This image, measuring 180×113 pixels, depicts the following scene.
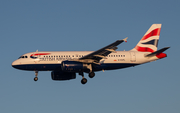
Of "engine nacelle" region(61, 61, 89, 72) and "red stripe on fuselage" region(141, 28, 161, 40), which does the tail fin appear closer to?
"red stripe on fuselage" region(141, 28, 161, 40)

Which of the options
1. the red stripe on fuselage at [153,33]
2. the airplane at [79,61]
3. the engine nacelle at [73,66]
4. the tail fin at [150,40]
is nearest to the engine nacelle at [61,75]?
the airplane at [79,61]

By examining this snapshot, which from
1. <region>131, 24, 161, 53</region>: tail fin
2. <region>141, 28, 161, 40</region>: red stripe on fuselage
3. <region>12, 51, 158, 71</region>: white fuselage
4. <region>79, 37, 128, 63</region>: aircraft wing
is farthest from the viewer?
<region>141, 28, 161, 40</region>: red stripe on fuselage

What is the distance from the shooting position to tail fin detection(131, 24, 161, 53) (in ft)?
185

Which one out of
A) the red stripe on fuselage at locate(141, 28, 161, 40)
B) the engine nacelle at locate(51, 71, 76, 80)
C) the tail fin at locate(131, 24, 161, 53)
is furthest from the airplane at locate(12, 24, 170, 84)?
the red stripe on fuselage at locate(141, 28, 161, 40)

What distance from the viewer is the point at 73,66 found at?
4925cm

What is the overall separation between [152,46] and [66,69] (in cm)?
1713

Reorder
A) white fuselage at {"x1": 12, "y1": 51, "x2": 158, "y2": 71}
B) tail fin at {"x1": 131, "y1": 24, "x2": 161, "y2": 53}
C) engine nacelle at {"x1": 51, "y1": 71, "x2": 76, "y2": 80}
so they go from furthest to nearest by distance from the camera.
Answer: tail fin at {"x1": 131, "y1": 24, "x2": 161, "y2": 53}, engine nacelle at {"x1": 51, "y1": 71, "x2": 76, "y2": 80}, white fuselage at {"x1": 12, "y1": 51, "x2": 158, "y2": 71}

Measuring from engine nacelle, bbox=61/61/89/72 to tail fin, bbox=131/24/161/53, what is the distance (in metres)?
11.3

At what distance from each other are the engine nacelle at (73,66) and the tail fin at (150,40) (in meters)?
11.3

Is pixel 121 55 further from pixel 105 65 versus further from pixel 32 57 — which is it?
pixel 32 57

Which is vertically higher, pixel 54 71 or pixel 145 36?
pixel 145 36

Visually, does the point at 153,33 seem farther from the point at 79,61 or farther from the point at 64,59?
the point at 64,59

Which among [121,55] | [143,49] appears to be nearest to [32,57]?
[121,55]

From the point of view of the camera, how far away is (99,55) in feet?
162
